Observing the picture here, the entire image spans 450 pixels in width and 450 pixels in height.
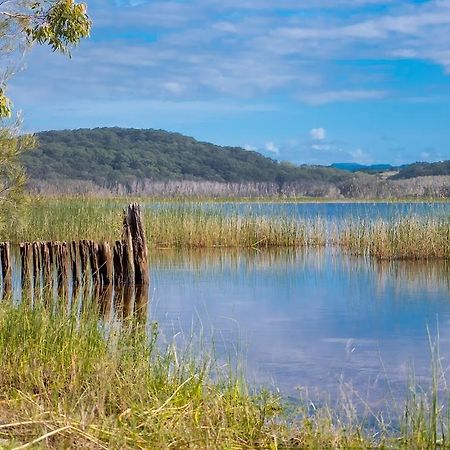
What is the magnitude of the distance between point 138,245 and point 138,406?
29.7 feet

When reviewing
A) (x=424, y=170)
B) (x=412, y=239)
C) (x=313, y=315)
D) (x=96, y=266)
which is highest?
(x=424, y=170)

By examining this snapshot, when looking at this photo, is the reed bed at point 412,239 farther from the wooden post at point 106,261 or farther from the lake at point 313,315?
the wooden post at point 106,261

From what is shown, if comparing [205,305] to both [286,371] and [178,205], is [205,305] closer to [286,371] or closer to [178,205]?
[286,371]

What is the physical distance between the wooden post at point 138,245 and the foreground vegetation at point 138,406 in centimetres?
654

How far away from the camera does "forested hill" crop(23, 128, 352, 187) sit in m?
70.3

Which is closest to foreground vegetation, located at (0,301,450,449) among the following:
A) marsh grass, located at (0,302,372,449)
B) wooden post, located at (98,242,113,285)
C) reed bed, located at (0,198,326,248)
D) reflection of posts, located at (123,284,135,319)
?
marsh grass, located at (0,302,372,449)

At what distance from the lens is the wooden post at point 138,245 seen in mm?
14680

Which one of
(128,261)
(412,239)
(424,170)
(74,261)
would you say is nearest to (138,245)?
(128,261)

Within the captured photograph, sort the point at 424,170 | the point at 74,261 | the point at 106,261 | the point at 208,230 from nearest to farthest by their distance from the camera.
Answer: the point at 74,261, the point at 106,261, the point at 208,230, the point at 424,170

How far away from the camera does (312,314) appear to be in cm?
1233

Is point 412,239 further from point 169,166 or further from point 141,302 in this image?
point 169,166

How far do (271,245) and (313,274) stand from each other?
A: 5104mm

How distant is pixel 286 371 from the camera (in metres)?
8.53

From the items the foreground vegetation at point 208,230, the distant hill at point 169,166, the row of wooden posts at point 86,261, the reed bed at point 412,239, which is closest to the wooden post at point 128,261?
the row of wooden posts at point 86,261
